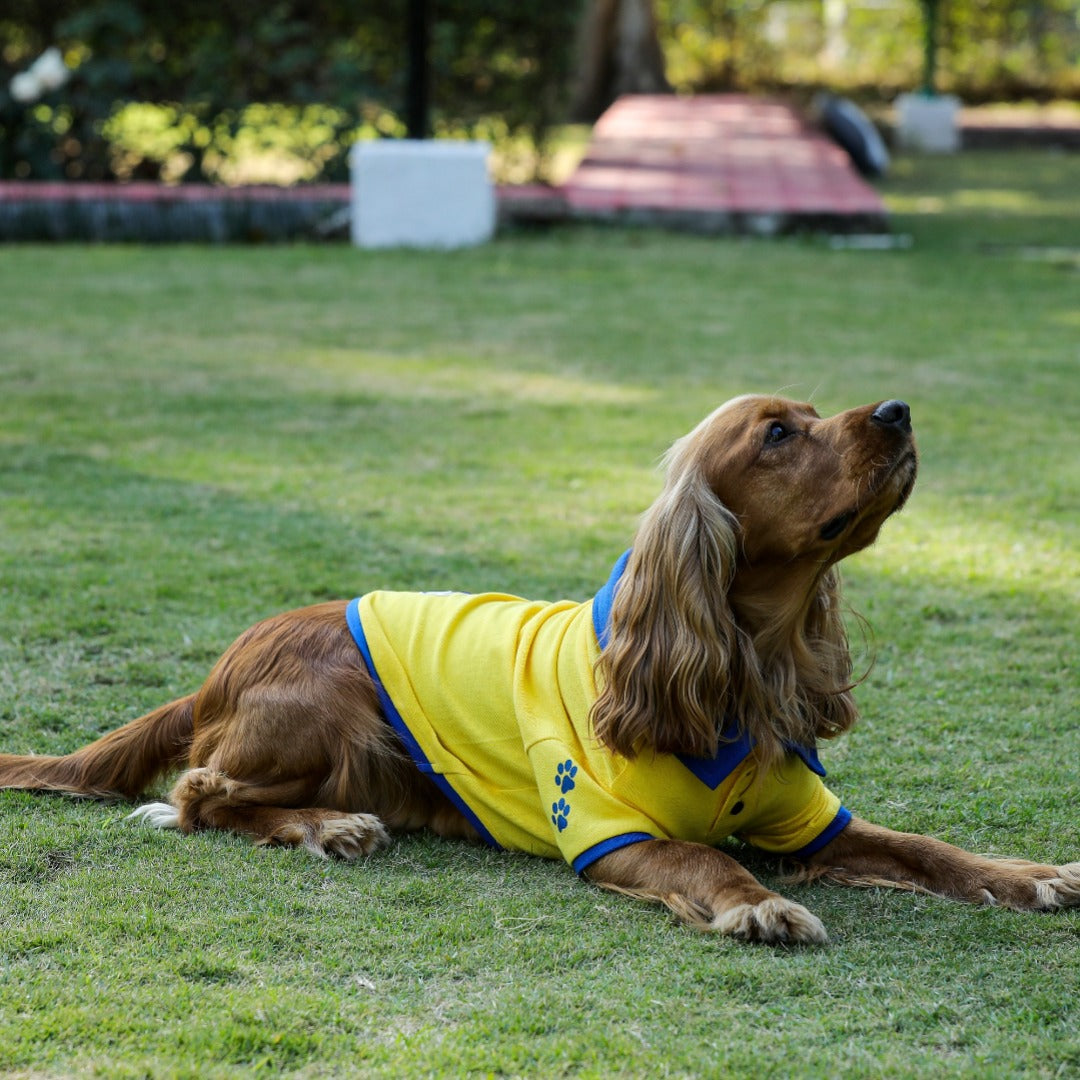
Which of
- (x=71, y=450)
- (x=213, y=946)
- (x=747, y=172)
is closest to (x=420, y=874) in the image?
(x=213, y=946)

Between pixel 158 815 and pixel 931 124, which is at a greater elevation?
pixel 931 124

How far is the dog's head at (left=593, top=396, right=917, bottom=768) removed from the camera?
3432 millimetres

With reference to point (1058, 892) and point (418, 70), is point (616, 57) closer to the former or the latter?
point (418, 70)

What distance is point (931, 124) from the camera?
2616cm

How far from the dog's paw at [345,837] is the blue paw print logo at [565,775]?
51 cm

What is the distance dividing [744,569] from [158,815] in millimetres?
1585

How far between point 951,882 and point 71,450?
17.0ft

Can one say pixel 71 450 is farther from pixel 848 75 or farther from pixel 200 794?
pixel 848 75

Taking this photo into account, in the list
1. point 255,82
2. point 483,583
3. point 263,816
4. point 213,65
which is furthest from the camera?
point 255,82

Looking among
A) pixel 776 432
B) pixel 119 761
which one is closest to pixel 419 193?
pixel 119 761

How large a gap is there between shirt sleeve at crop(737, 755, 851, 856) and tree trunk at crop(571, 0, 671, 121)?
27.7 meters

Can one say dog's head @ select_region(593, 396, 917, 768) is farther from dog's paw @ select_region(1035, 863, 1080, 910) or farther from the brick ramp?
the brick ramp

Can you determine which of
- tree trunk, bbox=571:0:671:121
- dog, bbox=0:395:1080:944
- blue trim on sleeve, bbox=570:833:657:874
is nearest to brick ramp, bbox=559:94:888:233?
tree trunk, bbox=571:0:671:121

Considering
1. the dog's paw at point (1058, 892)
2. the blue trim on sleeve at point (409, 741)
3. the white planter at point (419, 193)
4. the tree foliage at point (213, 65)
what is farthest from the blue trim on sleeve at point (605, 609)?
the tree foliage at point (213, 65)
